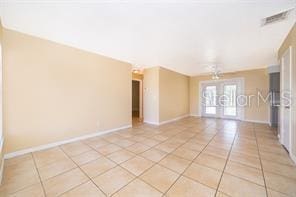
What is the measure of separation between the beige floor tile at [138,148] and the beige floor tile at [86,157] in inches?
25.3

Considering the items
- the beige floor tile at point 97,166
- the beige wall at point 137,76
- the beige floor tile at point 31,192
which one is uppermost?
the beige wall at point 137,76

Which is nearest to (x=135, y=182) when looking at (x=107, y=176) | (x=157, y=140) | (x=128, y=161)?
(x=107, y=176)

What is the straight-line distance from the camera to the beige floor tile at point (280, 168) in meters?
1.90

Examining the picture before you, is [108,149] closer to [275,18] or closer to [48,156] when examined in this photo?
[48,156]

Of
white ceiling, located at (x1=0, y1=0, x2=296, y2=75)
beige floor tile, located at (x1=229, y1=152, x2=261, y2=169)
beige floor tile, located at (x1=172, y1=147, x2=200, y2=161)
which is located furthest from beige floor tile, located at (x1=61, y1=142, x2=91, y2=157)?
beige floor tile, located at (x1=229, y1=152, x2=261, y2=169)

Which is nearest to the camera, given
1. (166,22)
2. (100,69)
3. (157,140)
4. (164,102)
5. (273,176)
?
(273,176)

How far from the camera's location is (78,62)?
3312mm

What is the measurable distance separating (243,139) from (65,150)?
4249mm

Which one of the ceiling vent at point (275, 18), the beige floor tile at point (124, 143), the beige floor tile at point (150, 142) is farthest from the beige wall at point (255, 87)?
the beige floor tile at point (124, 143)

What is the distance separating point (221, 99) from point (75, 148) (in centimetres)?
652

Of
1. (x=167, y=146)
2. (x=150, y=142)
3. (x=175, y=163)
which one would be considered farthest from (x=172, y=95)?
(x=175, y=163)

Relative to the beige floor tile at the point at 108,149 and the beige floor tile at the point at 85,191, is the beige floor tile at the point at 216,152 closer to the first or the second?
the beige floor tile at the point at 108,149

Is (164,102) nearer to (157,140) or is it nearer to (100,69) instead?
(157,140)

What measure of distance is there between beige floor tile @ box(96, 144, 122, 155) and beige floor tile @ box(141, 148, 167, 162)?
64 centimetres
